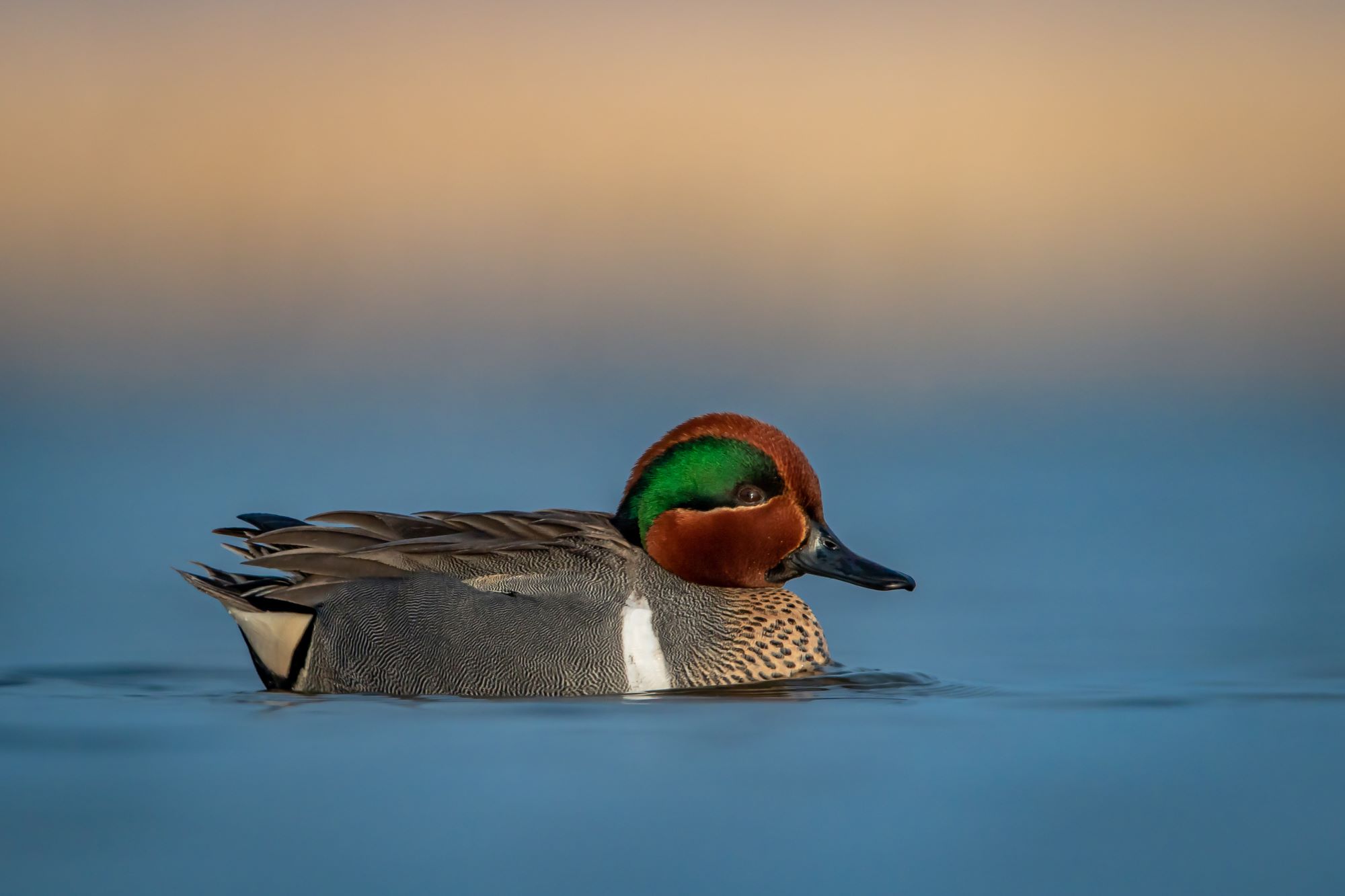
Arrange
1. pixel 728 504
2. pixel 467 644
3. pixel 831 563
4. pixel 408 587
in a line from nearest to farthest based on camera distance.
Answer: pixel 467 644 < pixel 408 587 < pixel 728 504 < pixel 831 563

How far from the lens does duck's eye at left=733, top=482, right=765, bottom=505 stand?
275 inches

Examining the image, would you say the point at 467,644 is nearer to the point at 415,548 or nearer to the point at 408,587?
the point at 408,587

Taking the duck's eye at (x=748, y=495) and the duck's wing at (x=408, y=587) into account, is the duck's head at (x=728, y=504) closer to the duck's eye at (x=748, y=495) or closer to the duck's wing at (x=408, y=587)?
the duck's eye at (x=748, y=495)

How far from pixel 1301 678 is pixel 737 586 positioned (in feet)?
6.55

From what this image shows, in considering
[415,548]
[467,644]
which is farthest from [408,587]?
[467,644]

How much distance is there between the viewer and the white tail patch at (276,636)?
22.4 feet

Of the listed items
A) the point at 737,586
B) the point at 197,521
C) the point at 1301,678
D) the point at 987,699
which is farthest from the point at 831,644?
the point at 197,521

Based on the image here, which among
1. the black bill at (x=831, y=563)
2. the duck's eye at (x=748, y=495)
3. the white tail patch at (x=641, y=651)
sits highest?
the duck's eye at (x=748, y=495)

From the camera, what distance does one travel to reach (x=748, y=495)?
6.98m

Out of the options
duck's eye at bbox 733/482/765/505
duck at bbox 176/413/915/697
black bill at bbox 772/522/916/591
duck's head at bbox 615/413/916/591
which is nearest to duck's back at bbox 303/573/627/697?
duck at bbox 176/413/915/697

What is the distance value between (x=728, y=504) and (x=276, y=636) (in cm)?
165

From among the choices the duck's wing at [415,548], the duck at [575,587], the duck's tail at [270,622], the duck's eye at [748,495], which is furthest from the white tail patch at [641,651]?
the duck's tail at [270,622]

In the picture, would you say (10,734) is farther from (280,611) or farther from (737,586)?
(737,586)

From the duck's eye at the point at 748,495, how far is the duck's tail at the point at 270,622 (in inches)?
61.4
